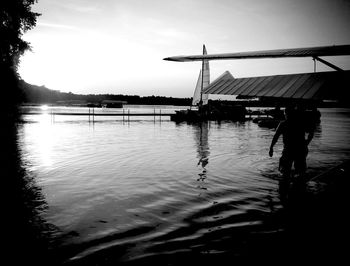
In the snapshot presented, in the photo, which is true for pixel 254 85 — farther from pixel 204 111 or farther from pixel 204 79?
pixel 204 79

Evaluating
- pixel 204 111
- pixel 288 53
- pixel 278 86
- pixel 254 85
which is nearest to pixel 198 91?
pixel 204 111

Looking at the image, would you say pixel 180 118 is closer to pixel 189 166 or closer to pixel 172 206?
pixel 189 166

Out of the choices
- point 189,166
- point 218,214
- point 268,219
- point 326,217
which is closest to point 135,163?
point 189,166

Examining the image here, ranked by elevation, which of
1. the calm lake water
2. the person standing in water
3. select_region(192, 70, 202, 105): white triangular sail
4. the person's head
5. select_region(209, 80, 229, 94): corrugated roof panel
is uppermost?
select_region(192, 70, 202, 105): white triangular sail

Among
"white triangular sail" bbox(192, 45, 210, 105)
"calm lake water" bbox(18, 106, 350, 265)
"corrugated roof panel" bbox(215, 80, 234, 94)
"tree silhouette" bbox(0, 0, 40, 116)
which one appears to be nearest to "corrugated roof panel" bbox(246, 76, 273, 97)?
"corrugated roof panel" bbox(215, 80, 234, 94)

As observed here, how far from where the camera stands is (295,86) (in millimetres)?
5777

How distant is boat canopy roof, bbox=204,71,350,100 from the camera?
5.24m

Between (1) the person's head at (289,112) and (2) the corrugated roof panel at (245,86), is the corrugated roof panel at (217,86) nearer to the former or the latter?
(2) the corrugated roof panel at (245,86)

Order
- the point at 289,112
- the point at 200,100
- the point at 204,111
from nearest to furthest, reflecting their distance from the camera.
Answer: the point at 289,112
the point at 204,111
the point at 200,100

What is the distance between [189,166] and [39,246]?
7390mm

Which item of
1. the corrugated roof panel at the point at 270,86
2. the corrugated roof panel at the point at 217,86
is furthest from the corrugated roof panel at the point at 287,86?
the corrugated roof panel at the point at 217,86

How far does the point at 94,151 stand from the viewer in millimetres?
14523

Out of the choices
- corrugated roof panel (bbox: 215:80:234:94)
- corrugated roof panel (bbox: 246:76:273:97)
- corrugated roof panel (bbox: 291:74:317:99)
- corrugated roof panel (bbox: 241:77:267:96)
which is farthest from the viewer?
corrugated roof panel (bbox: 215:80:234:94)

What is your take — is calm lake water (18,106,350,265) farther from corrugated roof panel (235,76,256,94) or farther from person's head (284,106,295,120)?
corrugated roof panel (235,76,256,94)
